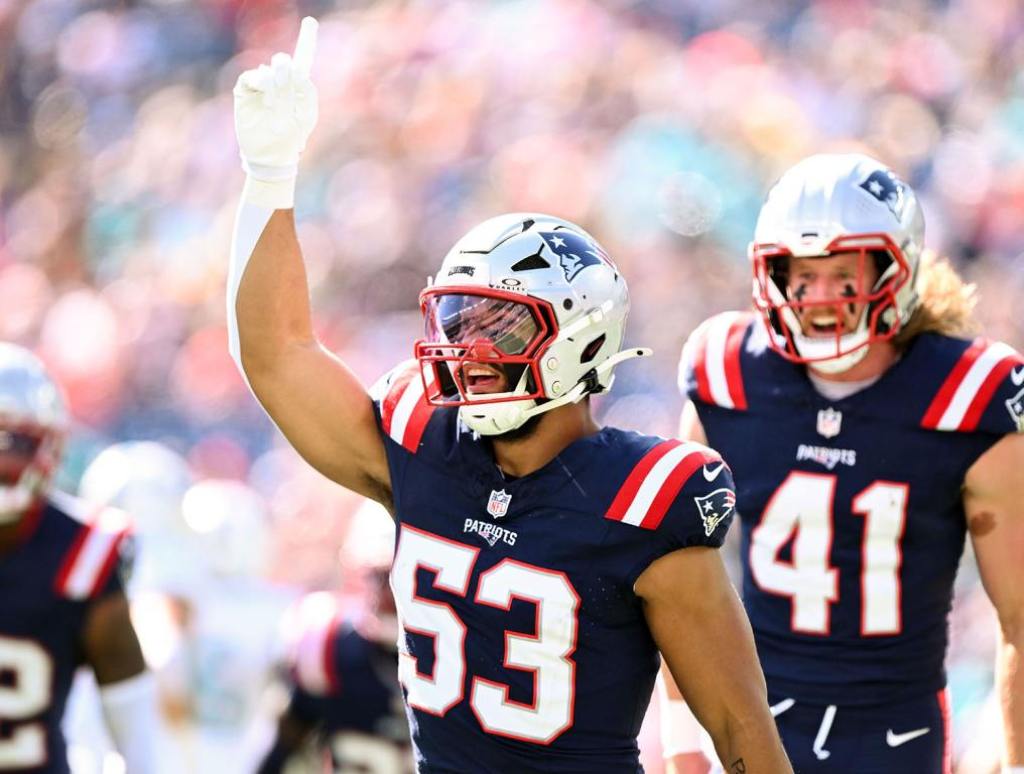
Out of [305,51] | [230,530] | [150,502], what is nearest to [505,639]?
[305,51]

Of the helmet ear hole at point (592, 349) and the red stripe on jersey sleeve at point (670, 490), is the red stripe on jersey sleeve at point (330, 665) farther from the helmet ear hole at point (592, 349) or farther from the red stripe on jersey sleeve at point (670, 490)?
the red stripe on jersey sleeve at point (670, 490)

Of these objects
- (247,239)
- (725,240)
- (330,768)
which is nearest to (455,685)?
(247,239)

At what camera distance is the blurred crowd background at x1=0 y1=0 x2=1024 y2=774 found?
7465 millimetres

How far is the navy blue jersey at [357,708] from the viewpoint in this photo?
4434 millimetres

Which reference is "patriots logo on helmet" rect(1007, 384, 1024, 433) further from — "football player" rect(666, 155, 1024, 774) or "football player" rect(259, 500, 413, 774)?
"football player" rect(259, 500, 413, 774)

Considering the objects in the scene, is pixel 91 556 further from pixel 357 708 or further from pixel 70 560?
pixel 357 708

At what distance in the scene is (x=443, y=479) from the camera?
272 cm

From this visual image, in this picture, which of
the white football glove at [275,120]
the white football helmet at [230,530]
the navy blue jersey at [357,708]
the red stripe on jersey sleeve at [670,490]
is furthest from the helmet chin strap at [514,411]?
the white football helmet at [230,530]

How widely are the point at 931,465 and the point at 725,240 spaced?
4361mm

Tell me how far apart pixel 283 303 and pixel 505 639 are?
0.64 metres

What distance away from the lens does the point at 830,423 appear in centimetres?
339

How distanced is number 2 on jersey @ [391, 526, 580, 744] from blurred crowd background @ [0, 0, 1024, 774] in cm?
343

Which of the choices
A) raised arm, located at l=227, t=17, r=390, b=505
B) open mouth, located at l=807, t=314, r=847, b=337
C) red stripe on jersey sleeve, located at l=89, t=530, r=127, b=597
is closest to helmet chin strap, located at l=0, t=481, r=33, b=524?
red stripe on jersey sleeve, located at l=89, t=530, r=127, b=597

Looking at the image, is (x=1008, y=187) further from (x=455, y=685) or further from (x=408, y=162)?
(x=455, y=685)
